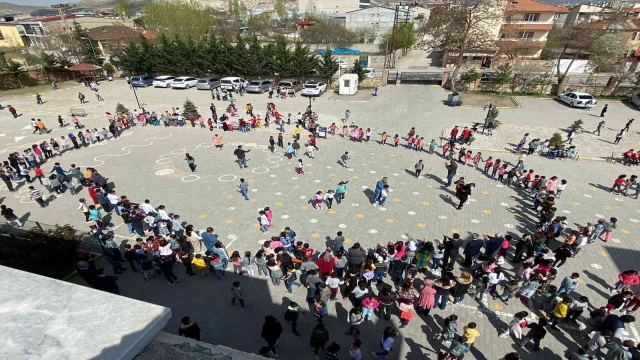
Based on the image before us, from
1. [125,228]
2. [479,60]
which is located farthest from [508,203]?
[479,60]

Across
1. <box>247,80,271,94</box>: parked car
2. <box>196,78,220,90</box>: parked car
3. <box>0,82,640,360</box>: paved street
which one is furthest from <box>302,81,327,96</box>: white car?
<box>196,78,220,90</box>: parked car

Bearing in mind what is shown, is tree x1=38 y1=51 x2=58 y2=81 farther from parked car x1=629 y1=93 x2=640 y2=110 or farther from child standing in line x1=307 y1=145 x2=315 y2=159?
parked car x1=629 y1=93 x2=640 y2=110

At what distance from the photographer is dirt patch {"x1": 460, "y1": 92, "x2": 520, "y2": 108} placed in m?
31.7

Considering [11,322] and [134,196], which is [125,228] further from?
[11,322]

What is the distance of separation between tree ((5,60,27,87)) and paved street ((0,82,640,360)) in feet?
51.3

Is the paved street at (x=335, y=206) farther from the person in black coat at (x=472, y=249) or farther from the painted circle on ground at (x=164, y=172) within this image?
the person in black coat at (x=472, y=249)

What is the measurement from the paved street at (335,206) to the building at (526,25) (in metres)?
28.4

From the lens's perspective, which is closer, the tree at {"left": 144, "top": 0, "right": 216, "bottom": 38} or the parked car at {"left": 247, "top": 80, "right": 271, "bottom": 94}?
the parked car at {"left": 247, "top": 80, "right": 271, "bottom": 94}

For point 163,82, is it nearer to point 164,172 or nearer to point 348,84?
point 348,84

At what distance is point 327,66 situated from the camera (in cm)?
3891

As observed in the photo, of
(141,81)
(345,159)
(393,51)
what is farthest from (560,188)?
(141,81)

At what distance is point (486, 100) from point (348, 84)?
1497cm

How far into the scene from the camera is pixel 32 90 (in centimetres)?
3856

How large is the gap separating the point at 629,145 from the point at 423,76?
2355cm
